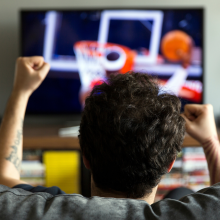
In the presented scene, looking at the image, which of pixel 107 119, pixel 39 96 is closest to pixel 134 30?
pixel 39 96

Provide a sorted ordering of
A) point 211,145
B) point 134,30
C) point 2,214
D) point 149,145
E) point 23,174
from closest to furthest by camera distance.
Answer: point 2,214
point 149,145
point 211,145
point 23,174
point 134,30

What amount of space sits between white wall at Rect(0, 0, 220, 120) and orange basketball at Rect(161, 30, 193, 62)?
0.33m

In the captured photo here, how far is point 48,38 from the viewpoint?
211 cm

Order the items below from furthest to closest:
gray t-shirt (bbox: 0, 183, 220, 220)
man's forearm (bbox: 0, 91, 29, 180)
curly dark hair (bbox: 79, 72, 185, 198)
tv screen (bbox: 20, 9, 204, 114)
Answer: tv screen (bbox: 20, 9, 204, 114)
man's forearm (bbox: 0, 91, 29, 180)
curly dark hair (bbox: 79, 72, 185, 198)
gray t-shirt (bbox: 0, 183, 220, 220)

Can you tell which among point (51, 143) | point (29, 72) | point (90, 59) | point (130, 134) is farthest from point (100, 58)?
point (130, 134)

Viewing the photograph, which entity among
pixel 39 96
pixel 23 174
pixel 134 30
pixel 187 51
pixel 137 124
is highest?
pixel 134 30

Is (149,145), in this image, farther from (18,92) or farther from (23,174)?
(23,174)

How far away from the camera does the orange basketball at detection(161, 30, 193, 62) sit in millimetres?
2104

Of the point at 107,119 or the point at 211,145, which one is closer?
the point at 107,119

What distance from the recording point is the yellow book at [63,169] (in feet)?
6.21

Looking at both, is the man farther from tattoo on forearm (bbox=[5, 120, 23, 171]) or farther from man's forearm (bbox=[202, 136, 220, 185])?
man's forearm (bbox=[202, 136, 220, 185])

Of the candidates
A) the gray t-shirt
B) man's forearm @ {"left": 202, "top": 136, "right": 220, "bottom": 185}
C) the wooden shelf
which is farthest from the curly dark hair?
the wooden shelf

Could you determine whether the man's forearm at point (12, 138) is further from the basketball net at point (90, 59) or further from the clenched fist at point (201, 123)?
the basketball net at point (90, 59)

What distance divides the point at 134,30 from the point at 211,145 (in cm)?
156
